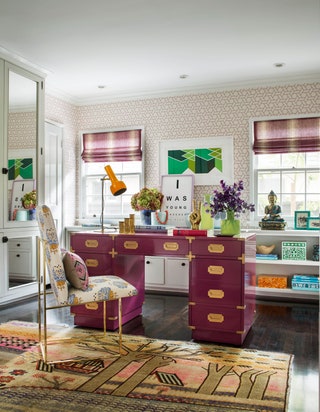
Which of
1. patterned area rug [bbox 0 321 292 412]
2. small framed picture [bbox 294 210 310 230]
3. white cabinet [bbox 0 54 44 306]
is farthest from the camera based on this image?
small framed picture [bbox 294 210 310 230]

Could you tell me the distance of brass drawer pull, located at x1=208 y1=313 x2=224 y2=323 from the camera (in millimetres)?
3281

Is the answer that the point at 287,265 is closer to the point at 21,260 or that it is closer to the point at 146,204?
the point at 146,204

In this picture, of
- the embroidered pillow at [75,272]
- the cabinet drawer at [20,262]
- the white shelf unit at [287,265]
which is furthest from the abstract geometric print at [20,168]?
the white shelf unit at [287,265]

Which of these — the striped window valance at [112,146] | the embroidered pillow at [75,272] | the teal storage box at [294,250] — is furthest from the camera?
the striped window valance at [112,146]

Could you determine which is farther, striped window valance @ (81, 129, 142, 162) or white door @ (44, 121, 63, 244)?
striped window valance @ (81, 129, 142, 162)

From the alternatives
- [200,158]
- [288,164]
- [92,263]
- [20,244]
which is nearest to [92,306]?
[92,263]

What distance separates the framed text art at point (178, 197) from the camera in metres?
5.66

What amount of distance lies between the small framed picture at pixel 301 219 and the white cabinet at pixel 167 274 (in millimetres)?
1427

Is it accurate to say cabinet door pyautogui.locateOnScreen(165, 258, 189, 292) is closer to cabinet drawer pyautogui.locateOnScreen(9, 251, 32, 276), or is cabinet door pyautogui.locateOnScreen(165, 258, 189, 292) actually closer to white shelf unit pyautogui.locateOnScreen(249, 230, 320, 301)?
white shelf unit pyautogui.locateOnScreen(249, 230, 320, 301)

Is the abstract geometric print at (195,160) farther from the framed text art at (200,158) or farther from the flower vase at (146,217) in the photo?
the flower vase at (146,217)

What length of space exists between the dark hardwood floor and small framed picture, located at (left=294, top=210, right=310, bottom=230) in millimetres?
934

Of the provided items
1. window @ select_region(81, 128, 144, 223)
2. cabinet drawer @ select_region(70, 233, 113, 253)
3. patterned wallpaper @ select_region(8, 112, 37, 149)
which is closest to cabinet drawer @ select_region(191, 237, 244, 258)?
cabinet drawer @ select_region(70, 233, 113, 253)

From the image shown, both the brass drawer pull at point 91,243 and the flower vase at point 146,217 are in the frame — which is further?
the flower vase at point 146,217

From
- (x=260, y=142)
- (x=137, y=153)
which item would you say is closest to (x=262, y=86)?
(x=260, y=142)
